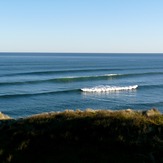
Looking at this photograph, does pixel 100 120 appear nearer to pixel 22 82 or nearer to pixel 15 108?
pixel 15 108

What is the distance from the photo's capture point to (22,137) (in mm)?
13203

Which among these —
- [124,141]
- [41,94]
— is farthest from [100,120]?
[41,94]

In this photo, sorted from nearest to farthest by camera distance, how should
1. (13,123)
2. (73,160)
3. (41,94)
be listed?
(73,160) → (13,123) → (41,94)

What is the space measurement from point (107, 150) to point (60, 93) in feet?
183

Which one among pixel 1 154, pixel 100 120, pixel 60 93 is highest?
pixel 100 120

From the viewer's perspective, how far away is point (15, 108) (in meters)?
50.6

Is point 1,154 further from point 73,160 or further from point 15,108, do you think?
point 15,108

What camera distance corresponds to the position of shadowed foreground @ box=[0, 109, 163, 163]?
37.5 feet

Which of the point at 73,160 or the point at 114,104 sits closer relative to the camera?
the point at 73,160

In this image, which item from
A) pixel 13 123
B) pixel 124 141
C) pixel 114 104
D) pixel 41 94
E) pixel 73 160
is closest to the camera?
pixel 73 160

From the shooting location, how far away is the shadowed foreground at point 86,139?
37.5 ft

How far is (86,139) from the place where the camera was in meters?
12.6

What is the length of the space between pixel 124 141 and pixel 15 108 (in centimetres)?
4019

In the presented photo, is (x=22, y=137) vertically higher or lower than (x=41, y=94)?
higher
